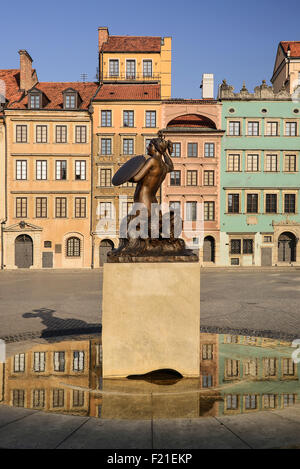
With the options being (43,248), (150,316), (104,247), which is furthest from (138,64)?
(150,316)

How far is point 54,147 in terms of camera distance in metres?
37.3

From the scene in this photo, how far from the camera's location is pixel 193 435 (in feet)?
14.1

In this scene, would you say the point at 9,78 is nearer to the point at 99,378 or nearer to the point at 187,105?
the point at 187,105

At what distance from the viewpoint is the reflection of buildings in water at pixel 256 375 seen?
17.7 ft

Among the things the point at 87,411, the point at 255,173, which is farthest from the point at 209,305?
the point at 255,173

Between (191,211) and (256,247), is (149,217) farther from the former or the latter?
(256,247)

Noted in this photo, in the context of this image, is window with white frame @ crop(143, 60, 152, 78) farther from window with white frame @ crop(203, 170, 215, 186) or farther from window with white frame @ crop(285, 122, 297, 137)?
window with white frame @ crop(285, 122, 297, 137)

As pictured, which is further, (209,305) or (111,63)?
(111,63)

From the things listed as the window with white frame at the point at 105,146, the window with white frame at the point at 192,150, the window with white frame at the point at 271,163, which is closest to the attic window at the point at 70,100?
the window with white frame at the point at 105,146

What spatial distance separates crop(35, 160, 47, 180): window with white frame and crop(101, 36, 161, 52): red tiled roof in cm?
1362

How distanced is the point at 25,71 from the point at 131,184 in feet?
53.6

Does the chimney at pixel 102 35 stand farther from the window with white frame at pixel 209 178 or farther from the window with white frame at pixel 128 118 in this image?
the window with white frame at pixel 209 178
